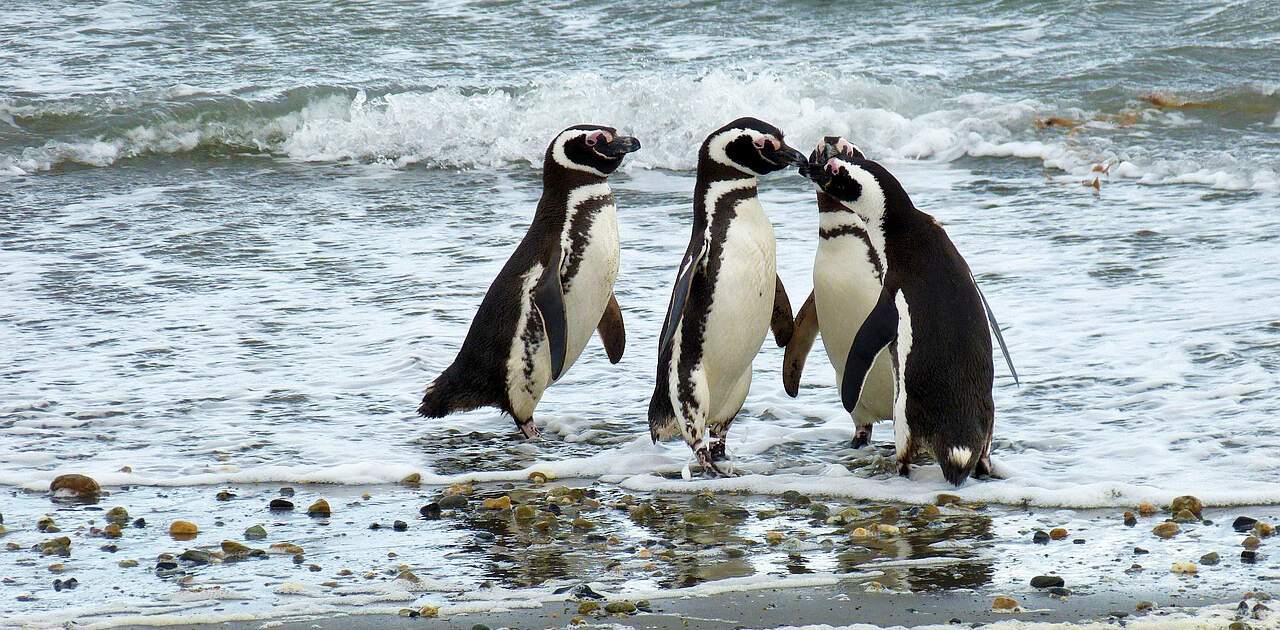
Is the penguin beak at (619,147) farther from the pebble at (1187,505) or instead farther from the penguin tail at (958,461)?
the pebble at (1187,505)

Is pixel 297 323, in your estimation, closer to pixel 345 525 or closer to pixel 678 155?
pixel 345 525

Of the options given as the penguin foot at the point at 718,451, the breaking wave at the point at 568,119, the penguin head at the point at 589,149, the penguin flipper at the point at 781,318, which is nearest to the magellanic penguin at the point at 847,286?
the penguin flipper at the point at 781,318

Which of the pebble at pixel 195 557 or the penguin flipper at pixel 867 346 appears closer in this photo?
the pebble at pixel 195 557

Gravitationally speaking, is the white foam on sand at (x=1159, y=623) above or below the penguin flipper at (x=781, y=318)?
below

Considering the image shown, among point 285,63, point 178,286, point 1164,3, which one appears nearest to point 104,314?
point 178,286

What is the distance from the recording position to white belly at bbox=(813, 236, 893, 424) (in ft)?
14.3

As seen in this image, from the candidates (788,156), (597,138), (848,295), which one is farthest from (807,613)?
(597,138)

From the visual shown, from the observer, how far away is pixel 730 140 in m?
4.41

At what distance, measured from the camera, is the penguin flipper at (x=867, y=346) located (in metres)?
4.02

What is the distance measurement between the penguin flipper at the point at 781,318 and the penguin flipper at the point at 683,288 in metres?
0.31

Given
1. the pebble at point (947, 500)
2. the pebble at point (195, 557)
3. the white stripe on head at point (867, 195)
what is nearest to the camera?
the pebble at point (195, 557)

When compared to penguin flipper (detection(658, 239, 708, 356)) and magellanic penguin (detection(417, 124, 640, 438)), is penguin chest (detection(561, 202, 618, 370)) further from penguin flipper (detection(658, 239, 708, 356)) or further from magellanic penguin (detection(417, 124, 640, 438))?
penguin flipper (detection(658, 239, 708, 356))

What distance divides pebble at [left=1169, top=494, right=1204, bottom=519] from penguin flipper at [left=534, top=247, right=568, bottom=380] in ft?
6.11

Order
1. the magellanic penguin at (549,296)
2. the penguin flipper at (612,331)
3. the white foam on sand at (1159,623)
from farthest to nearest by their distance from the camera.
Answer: the penguin flipper at (612,331) < the magellanic penguin at (549,296) < the white foam on sand at (1159,623)
